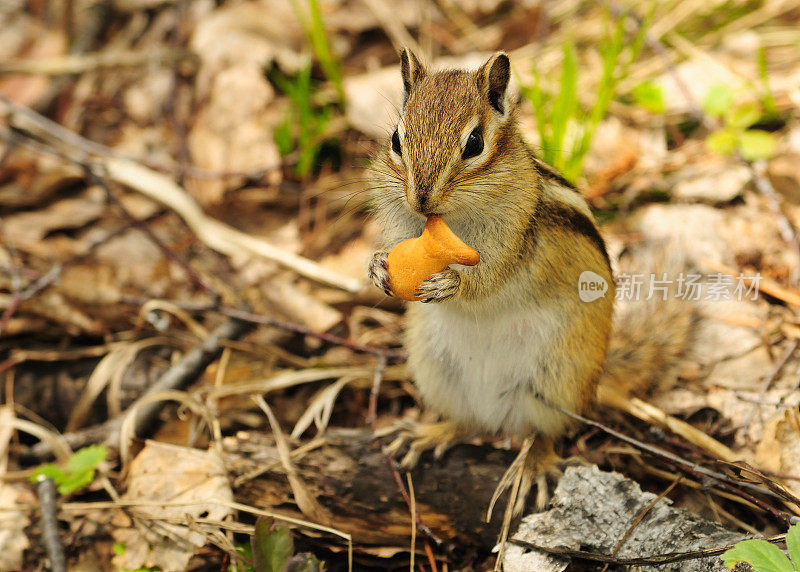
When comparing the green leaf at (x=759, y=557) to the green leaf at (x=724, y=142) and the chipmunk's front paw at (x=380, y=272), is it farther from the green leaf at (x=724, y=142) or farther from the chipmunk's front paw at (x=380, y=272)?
the green leaf at (x=724, y=142)

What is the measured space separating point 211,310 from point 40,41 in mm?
2809

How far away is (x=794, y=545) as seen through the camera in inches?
63.6

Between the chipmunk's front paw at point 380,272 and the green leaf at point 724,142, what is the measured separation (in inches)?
92.0

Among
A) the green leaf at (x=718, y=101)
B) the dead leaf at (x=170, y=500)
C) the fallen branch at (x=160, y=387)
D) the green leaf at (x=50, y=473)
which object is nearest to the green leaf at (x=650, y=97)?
the green leaf at (x=718, y=101)

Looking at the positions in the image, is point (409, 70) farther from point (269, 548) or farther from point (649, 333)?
point (269, 548)

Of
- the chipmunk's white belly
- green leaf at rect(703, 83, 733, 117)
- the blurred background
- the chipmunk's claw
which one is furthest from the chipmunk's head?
green leaf at rect(703, 83, 733, 117)

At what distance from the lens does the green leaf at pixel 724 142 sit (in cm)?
367

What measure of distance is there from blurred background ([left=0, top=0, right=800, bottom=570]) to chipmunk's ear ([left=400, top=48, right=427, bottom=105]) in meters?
0.18

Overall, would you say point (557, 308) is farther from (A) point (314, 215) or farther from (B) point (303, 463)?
(A) point (314, 215)

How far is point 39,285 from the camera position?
317 centimetres

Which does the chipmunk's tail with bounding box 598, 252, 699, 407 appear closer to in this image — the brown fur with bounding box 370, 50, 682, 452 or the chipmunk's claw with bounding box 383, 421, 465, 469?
the brown fur with bounding box 370, 50, 682, 452

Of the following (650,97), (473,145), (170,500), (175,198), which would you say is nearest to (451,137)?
(473,145)

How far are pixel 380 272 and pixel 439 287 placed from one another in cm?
19

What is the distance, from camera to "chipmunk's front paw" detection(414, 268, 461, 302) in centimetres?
208
